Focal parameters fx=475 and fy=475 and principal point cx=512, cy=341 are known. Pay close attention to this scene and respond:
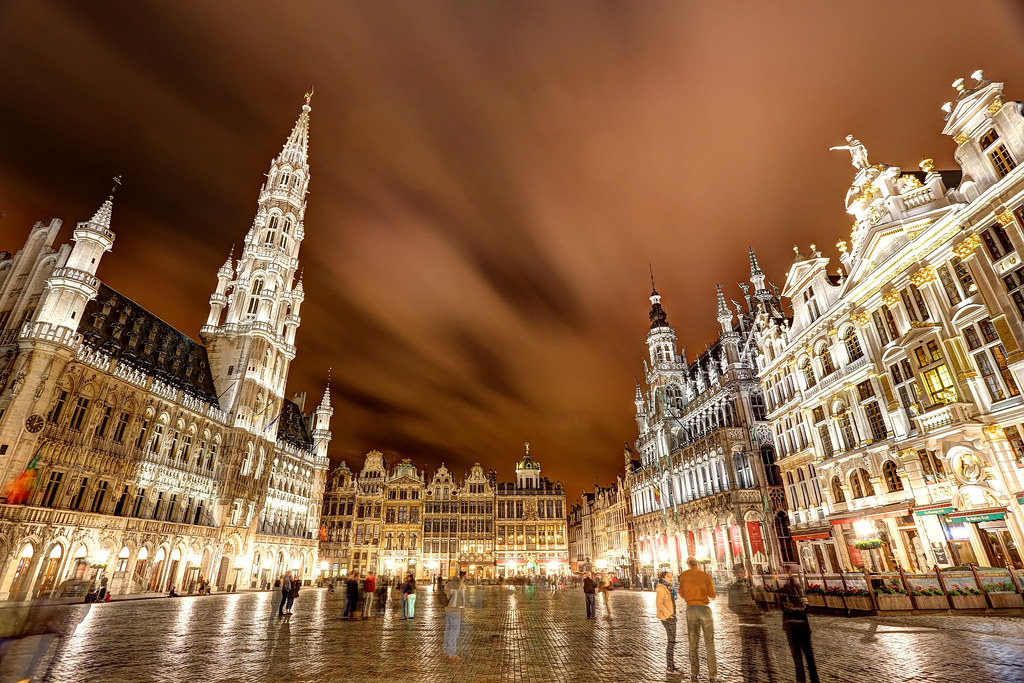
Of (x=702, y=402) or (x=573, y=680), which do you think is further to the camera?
(x=702, y=402)

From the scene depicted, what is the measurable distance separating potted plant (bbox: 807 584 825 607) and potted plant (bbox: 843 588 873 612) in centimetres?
103

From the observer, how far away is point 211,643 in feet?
44.5

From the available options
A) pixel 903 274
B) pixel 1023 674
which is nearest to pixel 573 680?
pixel 1023 674

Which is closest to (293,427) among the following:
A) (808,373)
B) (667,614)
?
(808,373)

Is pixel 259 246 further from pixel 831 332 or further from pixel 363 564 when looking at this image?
pixel 831 332

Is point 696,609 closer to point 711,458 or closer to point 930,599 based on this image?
point 930,599

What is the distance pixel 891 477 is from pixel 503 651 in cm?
2587

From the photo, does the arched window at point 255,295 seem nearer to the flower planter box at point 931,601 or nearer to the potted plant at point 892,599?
the potted plant at point 892,599

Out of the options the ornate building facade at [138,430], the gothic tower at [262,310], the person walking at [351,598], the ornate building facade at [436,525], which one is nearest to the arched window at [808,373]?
the person walking at [351,598]

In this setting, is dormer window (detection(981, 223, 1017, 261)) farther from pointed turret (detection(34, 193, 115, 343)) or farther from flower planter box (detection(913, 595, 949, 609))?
pointed turret (detection(34, 193, 115, 343))

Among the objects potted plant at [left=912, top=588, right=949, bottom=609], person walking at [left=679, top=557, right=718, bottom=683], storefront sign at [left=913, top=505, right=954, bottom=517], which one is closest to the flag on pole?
person walking at [left=679, top=557, right=718, bottom=683]

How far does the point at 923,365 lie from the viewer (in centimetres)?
2419

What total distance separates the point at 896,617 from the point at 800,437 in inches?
778

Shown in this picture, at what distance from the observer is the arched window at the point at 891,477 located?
1030 inches
